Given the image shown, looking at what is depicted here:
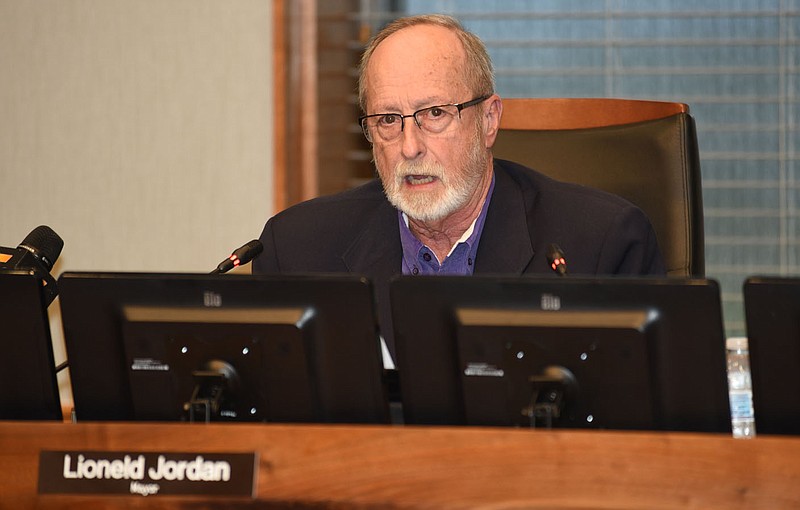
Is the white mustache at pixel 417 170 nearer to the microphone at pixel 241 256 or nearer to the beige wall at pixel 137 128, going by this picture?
the microphone at pixel 241 256

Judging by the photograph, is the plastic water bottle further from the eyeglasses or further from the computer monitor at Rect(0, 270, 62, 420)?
the computer monitor at Rect(0, 270, 62, 420)

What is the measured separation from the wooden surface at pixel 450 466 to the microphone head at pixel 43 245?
42 centimetres

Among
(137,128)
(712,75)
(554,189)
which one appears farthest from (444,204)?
(712,75)

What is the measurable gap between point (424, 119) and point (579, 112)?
1.49 feet

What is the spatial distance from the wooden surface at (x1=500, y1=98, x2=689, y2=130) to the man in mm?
185

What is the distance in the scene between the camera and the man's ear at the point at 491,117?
2.26m

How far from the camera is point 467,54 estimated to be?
2.16 metres

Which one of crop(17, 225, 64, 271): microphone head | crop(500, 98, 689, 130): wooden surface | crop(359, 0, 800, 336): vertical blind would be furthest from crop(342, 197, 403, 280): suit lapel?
crop(359, 0, 800, 336): vertical blind

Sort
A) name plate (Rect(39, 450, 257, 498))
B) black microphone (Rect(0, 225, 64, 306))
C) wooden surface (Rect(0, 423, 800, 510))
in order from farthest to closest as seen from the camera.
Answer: black microphone (Rect(0, 225, 64, 306)) < name plate (Rect(39, 450, 257, 498)) < wooden surface (Rect(0, 423, 800, 510))

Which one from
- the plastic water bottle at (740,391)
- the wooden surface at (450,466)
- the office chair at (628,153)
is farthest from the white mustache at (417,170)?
the wooden surface at (450,466)

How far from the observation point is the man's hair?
2.17 meters

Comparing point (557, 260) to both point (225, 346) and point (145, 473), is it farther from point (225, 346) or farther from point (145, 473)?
point (145, 473)

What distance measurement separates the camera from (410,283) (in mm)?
1317

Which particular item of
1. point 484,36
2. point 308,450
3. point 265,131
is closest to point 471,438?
point 308,450
